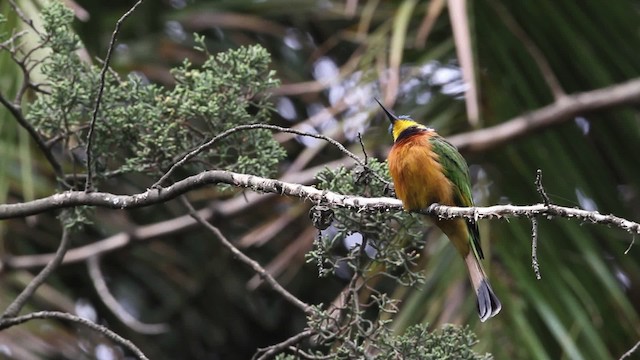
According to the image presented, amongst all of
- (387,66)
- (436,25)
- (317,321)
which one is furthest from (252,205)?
(317,321)

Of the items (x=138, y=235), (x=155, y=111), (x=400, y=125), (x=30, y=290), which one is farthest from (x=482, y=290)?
(x=138, y=235)

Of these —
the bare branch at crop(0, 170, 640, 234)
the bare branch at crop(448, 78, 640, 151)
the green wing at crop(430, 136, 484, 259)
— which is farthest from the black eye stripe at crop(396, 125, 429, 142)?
the bare branch at crop(0, 170, 640, 234)

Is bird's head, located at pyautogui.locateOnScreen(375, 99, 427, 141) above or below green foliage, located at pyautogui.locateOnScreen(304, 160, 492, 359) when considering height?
above

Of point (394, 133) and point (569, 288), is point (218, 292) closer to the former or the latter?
point (394, 133)

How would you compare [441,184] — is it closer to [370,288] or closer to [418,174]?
Answer: [418,174]

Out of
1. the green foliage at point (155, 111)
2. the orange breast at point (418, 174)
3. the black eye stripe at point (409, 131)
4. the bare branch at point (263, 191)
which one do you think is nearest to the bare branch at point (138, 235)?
the black eye stripe at point (409, 131)

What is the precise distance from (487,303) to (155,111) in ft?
4.09

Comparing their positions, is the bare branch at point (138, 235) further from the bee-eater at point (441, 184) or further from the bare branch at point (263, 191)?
the bare branch at point (263, 191)

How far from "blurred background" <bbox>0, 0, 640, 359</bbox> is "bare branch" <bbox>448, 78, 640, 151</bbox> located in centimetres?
5

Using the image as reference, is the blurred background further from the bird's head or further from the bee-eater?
the bee-eater

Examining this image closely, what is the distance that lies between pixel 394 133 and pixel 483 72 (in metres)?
0.64

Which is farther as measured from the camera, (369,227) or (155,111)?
(155,111)

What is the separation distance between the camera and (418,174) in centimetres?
346

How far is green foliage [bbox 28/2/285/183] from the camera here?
3.12 meters
